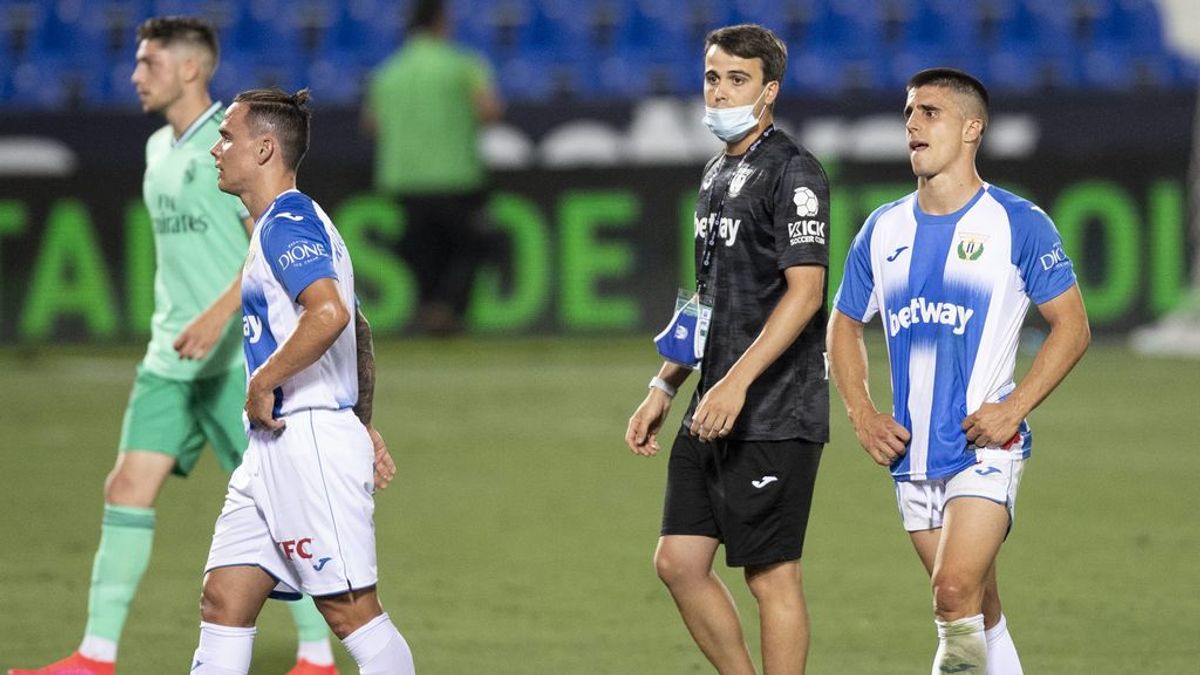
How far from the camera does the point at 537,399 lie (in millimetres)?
13586

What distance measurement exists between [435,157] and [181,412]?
8921 mm

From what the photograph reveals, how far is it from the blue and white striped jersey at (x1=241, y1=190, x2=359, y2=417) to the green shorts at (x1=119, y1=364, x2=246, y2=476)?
162cm

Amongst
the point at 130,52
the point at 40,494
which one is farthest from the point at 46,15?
the point at 40,494

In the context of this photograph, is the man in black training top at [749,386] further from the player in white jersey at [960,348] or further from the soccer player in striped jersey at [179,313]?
the soccer player in striped jersey at [179,313]

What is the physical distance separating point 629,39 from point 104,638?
41.6 feet

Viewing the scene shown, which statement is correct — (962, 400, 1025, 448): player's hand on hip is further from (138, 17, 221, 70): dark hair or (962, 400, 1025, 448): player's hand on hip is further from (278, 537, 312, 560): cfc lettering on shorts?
(138, 17, 221, 70): dark hair

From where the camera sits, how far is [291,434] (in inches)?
204

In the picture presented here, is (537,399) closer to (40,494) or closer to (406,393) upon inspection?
(406,393)

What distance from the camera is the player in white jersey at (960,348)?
17.6ft

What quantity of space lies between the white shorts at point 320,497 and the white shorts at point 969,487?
1.53 meters

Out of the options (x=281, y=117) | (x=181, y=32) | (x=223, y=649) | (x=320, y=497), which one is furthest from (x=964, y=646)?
(x=181, y=32)

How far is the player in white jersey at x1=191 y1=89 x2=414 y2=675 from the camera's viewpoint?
5086mm

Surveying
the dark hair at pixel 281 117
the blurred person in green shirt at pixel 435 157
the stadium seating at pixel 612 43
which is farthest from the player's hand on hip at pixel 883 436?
the stadium seating at pixel 612 43

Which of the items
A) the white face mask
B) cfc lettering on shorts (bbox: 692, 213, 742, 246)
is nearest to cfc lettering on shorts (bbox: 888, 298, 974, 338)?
cfc lettering on shorts (bbox: 692, 213, 742, 246)
